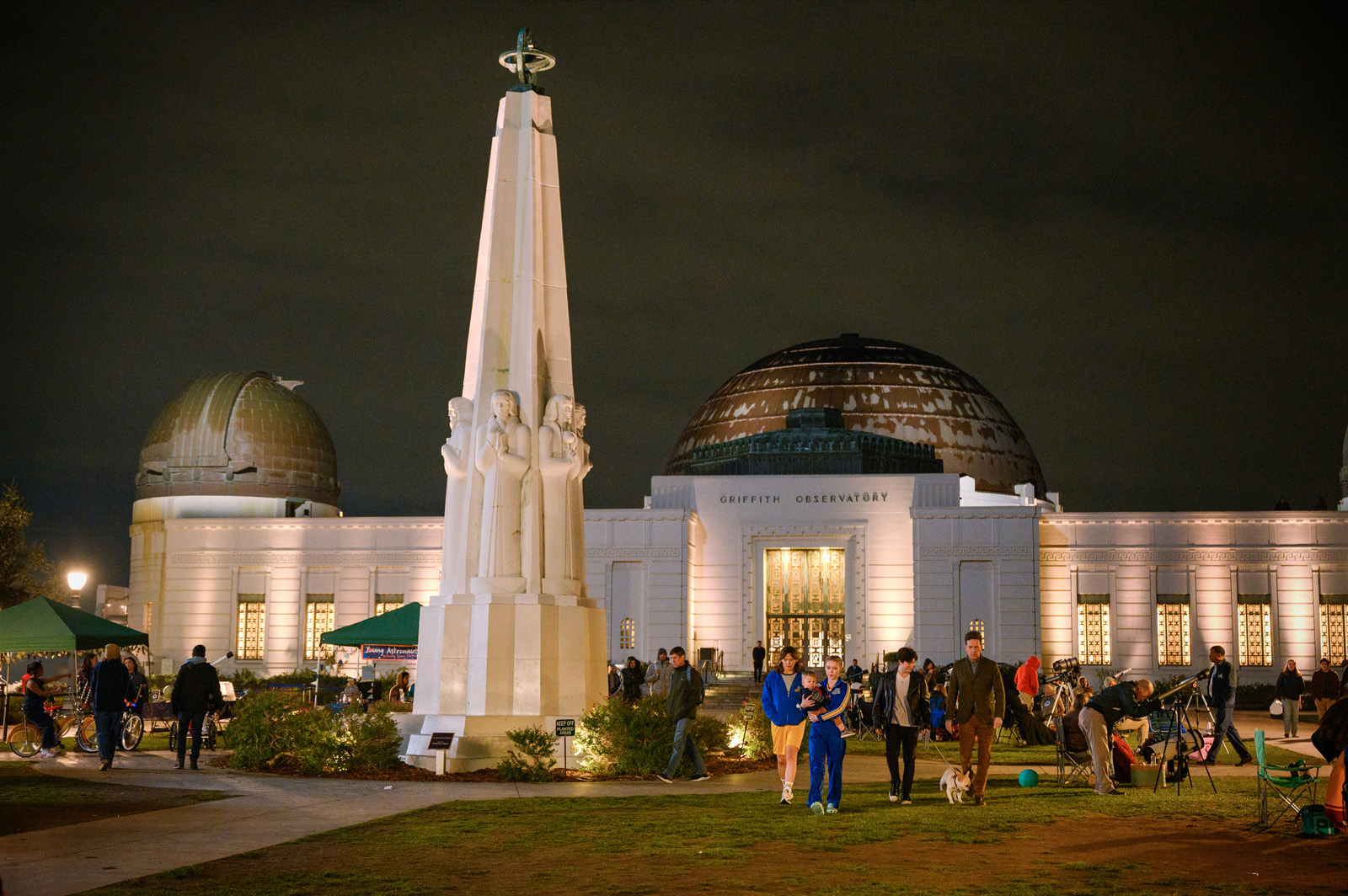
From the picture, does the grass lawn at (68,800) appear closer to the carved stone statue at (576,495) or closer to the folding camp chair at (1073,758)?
the carved stone statue at (576,495)

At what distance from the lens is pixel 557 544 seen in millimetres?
19438

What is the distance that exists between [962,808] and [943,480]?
3302 cm

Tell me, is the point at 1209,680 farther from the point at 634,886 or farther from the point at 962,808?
the point at 634,886

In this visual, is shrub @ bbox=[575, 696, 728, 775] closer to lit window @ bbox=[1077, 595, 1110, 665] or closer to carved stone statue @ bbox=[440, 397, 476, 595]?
carved stone statue @ bbox=[440, 397, 476, 595]

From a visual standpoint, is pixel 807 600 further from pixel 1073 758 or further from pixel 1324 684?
pixel 1073 758

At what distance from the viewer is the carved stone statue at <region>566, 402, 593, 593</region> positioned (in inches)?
775

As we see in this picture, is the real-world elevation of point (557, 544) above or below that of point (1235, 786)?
above

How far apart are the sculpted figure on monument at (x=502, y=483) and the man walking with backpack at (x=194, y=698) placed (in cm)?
428

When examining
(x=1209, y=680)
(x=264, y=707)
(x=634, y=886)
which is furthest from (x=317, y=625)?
(x=634, y=886)

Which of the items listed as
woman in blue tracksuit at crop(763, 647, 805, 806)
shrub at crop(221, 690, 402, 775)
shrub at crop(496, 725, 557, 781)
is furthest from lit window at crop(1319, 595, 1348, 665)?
shrub at crop(221, 690, 402, 775)

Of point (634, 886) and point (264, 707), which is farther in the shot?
point (264, 707)

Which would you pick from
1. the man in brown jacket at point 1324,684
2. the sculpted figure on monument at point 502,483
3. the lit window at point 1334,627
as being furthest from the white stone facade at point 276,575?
the man in brown jacket at point 1324,684

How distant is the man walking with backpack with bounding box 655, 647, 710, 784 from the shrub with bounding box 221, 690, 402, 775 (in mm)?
3620

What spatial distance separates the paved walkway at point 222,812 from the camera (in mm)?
11289
